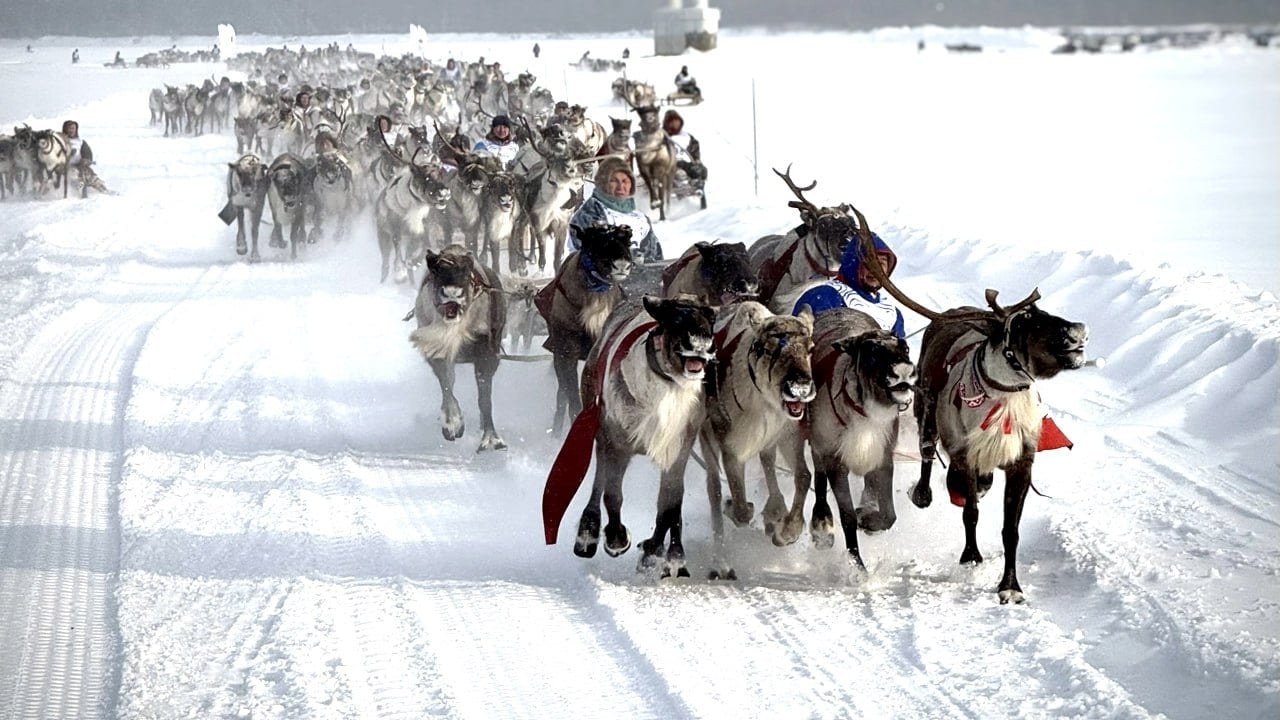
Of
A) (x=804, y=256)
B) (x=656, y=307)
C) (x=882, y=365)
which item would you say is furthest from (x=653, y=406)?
(x=804, y=256)

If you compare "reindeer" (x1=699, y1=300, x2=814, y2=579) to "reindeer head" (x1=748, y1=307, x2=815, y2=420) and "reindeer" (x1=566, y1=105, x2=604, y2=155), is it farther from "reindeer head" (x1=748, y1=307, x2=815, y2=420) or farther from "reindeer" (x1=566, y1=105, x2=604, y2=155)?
"reindeer" (x1=566, y1=105, x2=604, y2=155)

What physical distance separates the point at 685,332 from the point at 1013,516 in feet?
5.53

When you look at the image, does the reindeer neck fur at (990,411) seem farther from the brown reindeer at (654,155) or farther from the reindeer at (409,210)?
the brown reindeer at (654,155)

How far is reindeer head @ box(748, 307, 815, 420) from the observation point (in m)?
5.42

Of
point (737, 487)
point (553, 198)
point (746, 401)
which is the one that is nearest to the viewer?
point (746, 401)

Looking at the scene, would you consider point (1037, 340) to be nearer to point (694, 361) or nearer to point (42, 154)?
point (694, 361)

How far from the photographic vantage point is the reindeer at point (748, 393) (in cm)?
555

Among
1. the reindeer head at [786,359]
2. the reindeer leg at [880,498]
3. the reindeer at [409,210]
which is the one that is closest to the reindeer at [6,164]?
the reindeer at [409,210]

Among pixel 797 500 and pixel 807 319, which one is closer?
pixel 807 319

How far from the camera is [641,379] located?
581 cm

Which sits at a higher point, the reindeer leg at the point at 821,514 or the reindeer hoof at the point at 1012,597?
the reindeer leg at the point at 821,514

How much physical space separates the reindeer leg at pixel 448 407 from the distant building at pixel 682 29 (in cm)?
4051

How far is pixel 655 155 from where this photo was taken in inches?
698

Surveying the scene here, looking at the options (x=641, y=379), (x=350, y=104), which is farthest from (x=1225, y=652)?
(x=350, y=104)
